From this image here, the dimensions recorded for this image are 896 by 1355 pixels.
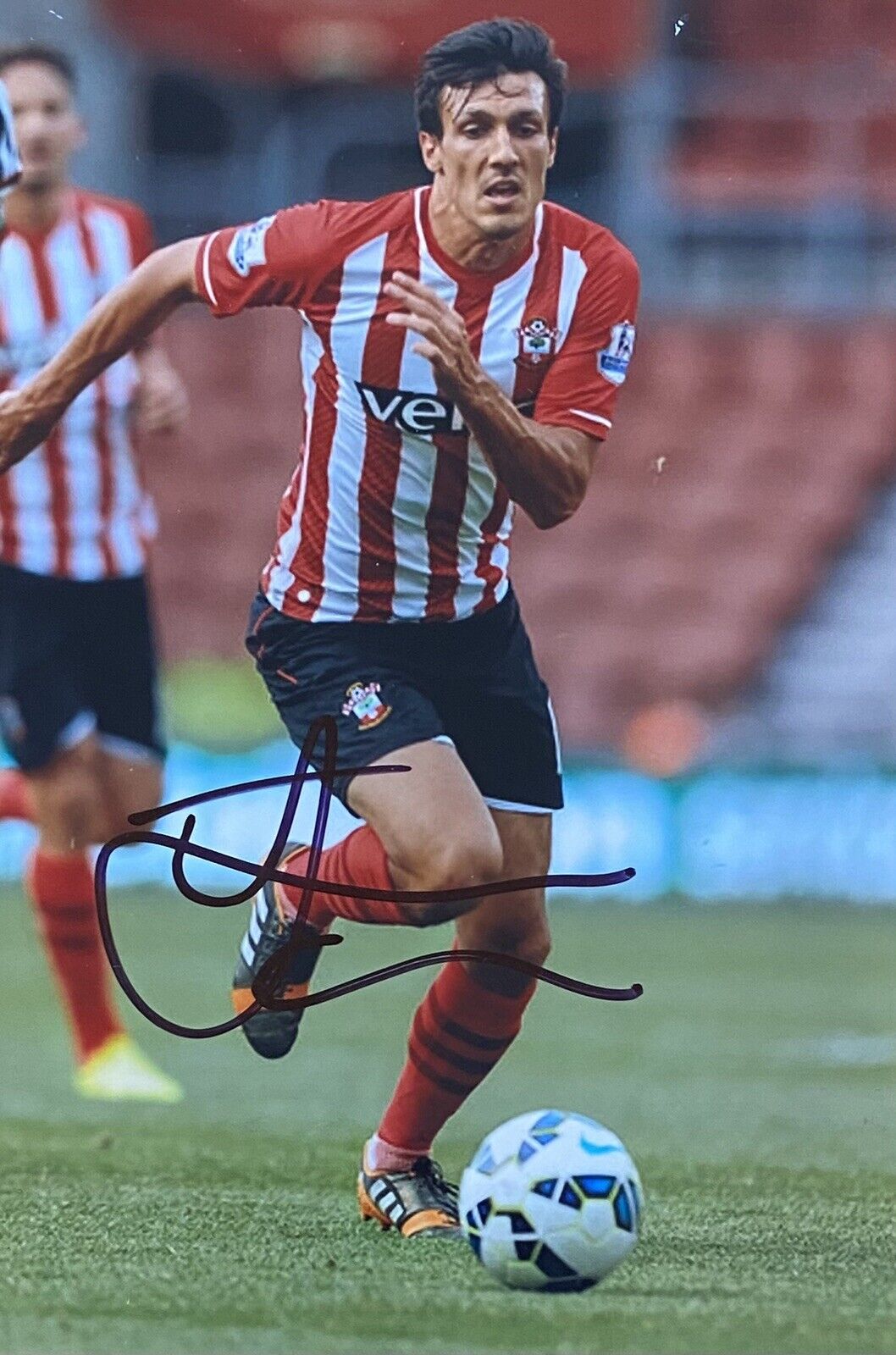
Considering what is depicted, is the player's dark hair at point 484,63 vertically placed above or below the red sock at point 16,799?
above

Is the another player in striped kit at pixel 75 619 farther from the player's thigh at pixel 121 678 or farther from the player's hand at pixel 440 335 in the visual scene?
the player's hand at pixel 440 335

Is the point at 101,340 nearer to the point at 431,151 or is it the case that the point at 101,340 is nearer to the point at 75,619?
the point at 431,151

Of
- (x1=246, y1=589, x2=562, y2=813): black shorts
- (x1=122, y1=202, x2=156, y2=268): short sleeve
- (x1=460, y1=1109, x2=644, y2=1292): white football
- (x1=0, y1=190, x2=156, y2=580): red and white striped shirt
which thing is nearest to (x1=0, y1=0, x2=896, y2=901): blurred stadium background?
(x1=0, y1=190, x2=156, y2=580): red and white striped shirt

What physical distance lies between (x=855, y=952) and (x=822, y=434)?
17.4 feet

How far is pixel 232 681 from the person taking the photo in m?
13.2

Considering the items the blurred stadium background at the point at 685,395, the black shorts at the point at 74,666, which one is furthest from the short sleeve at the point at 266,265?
the blurred stadium background at the point at 685,395

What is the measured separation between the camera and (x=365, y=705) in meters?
4.95

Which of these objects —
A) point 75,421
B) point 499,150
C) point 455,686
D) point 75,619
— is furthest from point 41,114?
point 455,686

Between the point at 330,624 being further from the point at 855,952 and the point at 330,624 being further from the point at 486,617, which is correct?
the point at 855,952

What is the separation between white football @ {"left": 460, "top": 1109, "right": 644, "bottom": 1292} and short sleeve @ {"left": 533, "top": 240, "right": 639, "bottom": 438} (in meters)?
1.38

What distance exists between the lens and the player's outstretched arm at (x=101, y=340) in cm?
509

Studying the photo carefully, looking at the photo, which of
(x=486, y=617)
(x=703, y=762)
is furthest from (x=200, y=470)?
(x=486, y=617)

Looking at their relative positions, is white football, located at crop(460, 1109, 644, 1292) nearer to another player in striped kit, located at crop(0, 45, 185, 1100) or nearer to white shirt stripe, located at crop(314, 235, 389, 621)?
white shirt stripe, located at crop(314, 235, 389, 621)

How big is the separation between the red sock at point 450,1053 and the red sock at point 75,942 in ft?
7.09
